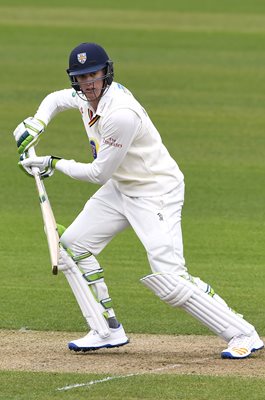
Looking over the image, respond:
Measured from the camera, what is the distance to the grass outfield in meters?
9.04

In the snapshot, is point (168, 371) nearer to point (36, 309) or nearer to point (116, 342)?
point (116, 342)

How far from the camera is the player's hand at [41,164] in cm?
787

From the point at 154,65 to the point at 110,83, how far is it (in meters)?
16.2

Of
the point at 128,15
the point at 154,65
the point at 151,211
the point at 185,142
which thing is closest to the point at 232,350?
the point at 151,211

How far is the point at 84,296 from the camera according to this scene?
26.4 ft

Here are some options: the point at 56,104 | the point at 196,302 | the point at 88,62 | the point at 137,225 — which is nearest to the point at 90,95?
the point at 88,62

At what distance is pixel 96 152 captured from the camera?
796 cm

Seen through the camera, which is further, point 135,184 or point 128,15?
point 128,15

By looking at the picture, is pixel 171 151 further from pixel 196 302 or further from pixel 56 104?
pixel 196 302

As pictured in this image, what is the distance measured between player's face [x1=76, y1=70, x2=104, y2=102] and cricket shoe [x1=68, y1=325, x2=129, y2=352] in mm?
1568

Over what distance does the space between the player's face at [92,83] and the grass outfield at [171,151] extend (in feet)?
5.71

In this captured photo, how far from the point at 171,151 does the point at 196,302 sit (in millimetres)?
8793

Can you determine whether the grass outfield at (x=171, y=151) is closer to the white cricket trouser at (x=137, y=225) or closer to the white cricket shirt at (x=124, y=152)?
the white cricket trouser at (x=137, y=225)

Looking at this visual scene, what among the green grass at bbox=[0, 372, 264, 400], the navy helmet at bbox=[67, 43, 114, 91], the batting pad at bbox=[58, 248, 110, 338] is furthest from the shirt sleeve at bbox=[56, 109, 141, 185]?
the green grass at bbox=[0, 372, 264, 400]
